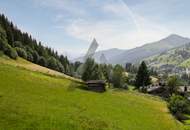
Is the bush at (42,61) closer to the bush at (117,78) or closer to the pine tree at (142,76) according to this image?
the bush at (117,78)

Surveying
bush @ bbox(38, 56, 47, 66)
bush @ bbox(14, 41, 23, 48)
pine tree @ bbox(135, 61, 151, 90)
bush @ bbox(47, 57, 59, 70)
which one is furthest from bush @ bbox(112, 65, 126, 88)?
bush @ bbox(14, 41, 23, 48)

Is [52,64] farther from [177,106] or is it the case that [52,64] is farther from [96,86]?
[177,106]

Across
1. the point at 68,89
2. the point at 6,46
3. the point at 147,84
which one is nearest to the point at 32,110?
the point at 68,89

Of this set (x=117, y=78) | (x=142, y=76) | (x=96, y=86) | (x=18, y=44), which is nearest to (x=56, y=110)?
(x=96, y=86)

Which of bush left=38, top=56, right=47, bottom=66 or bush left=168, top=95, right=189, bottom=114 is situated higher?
bush left=38, top=56, right=47, bottom=66

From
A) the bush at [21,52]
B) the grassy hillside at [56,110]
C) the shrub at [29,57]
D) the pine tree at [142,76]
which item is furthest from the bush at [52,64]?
the grassy hillside at [56,110]

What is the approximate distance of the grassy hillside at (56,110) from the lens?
39219 mm

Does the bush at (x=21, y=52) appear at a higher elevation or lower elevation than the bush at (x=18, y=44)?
lower

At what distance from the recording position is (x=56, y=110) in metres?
45.6

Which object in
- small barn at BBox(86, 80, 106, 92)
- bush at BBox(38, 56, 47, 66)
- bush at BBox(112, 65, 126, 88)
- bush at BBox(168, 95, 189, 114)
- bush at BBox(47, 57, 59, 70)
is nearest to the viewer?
bush at BBox(168, 95, 189, 114)

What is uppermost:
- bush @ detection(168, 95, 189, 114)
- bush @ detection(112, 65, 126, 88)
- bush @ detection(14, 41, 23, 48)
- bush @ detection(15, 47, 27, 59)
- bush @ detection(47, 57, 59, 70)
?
bush @ detection(14, 41, 23, 48)

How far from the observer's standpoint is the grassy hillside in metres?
39.2

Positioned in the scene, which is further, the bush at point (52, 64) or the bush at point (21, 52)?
the bush at point (52, 64)

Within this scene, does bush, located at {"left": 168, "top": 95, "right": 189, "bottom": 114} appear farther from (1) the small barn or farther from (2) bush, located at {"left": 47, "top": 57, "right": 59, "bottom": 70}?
(2) bush, located at {"left": 47, "top": 57, "right": 59, "bottom": 70}
